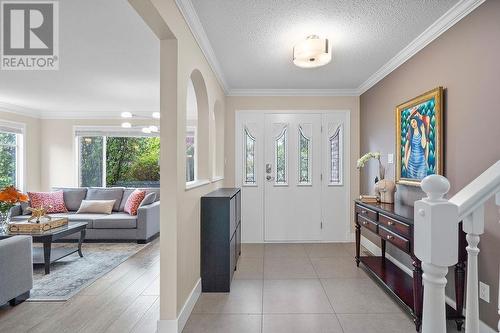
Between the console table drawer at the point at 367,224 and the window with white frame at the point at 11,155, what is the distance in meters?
6.55

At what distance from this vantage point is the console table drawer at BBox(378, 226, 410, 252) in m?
2.46

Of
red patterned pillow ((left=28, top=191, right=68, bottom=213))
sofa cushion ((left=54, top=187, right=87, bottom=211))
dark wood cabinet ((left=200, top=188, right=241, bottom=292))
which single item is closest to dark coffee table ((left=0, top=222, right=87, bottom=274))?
red patterned pillow ((left=28, top=191, right=68, bottom=213))

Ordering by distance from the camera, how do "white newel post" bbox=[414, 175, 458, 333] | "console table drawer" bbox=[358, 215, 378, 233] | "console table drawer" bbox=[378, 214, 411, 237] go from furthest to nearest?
1. "console table drawer" bbox=[358, 215, 378, 233]
2. "console table drawer" bbox=[378, 214, 411, 237]
3. "white newel post" bbox=[414, 175, 458, 333]

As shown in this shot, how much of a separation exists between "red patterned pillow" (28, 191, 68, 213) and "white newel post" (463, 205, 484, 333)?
20.0 feet

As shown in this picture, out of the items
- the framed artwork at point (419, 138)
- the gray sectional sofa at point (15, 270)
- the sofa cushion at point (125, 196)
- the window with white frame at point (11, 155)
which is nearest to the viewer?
the gray sectional sofa at point (15, 270)

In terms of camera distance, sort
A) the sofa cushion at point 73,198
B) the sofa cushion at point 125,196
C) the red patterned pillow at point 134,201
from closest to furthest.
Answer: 1. the red patterned pillow at point 134,201
2. the sofa cushion at point 125,196
3. the sofa cushion at point 73,198

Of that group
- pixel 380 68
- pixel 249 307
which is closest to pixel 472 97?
pixel 380 68

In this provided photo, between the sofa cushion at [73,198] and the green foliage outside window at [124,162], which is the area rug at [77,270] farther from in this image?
the green foliage outside window at [124,162]

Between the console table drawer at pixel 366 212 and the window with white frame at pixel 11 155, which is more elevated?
the window with white frame at pixel 11 155

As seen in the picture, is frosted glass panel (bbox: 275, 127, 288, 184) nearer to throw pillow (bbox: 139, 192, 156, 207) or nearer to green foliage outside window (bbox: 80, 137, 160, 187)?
throw pillow (bbox: 139, 192, 156, 207)

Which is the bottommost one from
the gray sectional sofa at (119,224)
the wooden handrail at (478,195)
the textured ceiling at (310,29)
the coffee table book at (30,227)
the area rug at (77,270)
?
the area rug at (77,270)

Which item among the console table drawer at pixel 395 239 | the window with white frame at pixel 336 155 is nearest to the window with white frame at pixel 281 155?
the window with white frame at pixel 336 155

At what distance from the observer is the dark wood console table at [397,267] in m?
2.20

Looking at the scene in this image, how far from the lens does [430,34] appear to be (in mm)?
2838
